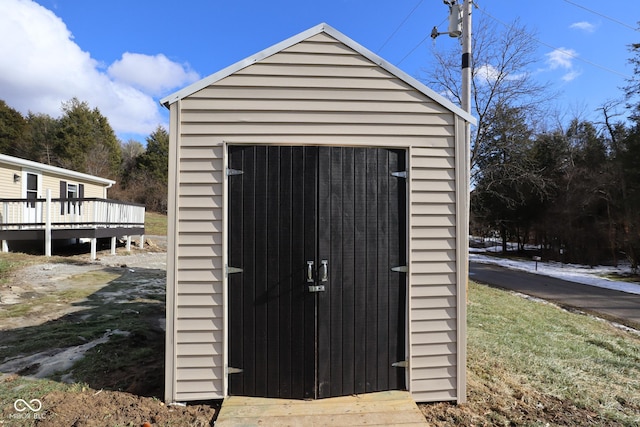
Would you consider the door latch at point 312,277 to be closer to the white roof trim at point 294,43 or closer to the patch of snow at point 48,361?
the white roof trim at point 294,43

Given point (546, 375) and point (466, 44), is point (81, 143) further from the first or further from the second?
point (546, 375)

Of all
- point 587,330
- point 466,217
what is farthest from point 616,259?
point 466,217

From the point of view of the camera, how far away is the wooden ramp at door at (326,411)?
2.52 m

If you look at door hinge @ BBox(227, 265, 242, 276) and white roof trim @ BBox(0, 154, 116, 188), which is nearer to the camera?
door hinge @ BBox(227, 265, 242, 276)

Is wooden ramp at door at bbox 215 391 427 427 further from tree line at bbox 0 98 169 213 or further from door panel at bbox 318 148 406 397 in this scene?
tree line at bbox 0 98 169 213

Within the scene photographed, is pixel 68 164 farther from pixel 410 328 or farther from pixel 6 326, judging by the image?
pixel 410 328

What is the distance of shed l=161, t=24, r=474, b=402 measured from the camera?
285 cm

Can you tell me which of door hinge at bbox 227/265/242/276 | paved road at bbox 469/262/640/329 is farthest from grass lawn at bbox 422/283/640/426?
paved road at bbox 469/262/640/329

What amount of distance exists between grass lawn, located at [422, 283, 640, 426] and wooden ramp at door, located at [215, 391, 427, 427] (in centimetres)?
26

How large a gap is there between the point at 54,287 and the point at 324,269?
637cm

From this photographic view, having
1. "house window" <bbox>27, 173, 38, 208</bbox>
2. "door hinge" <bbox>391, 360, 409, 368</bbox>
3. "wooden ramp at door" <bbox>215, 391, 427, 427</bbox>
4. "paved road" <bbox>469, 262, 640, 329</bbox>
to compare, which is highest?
"house window" <bbox>27, 173, 38, 208</bbox>

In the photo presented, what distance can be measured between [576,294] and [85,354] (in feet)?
38.9

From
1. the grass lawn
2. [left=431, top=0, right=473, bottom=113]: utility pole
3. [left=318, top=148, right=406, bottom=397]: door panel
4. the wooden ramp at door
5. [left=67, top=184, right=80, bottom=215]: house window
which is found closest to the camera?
the wooden ramp at door

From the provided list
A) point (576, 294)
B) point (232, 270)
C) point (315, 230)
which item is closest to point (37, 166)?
point (232, 270)
